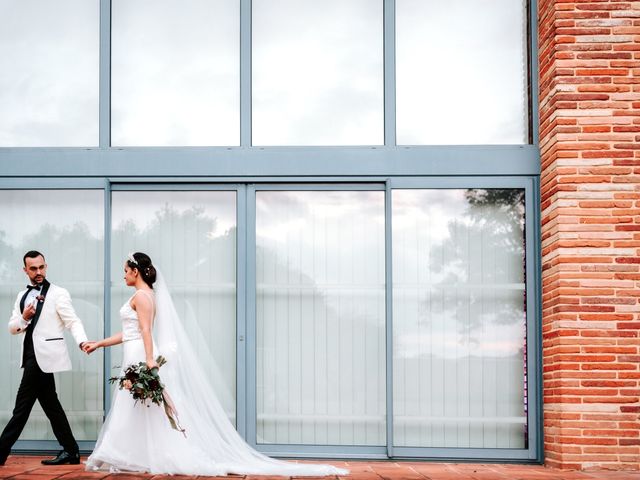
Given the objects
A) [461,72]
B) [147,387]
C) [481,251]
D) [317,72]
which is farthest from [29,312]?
[461,72]

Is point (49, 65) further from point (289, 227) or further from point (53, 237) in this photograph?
point (289, 227)

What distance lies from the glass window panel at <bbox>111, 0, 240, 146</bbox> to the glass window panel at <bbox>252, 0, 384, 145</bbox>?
10.2 inches

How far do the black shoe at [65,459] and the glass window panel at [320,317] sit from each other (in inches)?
60.2

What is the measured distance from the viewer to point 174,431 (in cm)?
709

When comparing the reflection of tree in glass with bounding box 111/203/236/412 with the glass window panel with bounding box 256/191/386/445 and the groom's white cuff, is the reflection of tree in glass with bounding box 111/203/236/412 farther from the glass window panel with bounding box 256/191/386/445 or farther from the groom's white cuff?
the groom's white cuff

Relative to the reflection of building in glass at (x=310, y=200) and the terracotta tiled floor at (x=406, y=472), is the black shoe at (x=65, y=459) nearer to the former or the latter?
the terracotta tiled floor at (x=406, y=472)

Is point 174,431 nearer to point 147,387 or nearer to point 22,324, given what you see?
point 147,387

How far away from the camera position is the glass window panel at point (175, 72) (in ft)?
27.1

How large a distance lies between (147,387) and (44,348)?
41.7 inches

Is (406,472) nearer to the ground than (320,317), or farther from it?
nearer to the ground

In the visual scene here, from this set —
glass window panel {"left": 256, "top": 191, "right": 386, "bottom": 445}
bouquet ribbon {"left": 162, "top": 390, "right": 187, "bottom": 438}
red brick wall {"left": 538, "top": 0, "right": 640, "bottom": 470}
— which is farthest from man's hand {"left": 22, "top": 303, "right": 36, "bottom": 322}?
red brick wall {"left": 538, "top": 0, "right": 640, "bottom": 470}

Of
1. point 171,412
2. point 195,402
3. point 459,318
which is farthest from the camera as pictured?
point 459,318

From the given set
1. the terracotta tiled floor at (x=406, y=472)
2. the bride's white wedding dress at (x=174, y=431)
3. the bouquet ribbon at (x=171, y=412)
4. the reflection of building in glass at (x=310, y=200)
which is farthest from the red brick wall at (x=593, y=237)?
A: the bouquet ribbon at (x=171, y=412)

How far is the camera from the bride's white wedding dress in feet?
22.8
